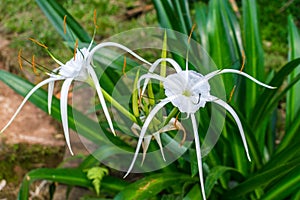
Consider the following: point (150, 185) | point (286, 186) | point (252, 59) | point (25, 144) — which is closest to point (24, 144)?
point (25, 144)

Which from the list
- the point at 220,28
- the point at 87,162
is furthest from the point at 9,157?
the point at 220,28

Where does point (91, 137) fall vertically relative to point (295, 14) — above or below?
below

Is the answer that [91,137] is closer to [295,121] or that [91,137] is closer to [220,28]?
[220,28]

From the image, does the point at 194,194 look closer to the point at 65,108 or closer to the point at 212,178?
the point at 212,178

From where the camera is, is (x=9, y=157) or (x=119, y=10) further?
(x=119, y=10)

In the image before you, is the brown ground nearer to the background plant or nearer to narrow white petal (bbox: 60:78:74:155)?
the background plant

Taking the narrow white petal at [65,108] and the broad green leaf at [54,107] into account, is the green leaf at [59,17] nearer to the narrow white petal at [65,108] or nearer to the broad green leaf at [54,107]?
the broad green leaf at [54,107]

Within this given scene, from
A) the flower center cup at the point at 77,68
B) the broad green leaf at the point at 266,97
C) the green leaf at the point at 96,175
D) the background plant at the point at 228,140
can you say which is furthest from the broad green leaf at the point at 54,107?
the flower center cup at the point at 77,68
